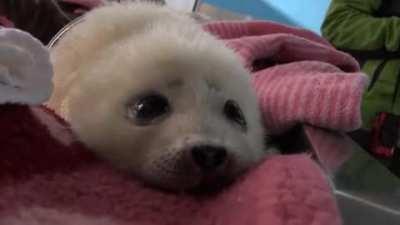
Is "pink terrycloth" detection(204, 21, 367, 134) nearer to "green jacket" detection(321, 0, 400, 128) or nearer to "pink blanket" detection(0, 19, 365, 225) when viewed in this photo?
"pink blanket" detection(0, 19, 365, 225)

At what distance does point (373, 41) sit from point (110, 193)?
1254 millimetres

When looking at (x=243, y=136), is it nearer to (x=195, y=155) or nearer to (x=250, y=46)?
(x=195, y=155)

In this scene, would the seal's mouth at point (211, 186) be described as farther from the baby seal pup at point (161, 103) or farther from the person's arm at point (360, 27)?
the person's arm at point (360, 27)

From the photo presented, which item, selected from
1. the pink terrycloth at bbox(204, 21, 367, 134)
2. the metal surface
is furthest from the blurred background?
the metal surface

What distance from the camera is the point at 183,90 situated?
57cm

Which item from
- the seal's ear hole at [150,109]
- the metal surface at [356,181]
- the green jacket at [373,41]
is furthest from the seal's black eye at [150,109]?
the green jacket at [373,41]

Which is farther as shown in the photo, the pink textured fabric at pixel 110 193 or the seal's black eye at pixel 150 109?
the seal's black eye at pixel 150 109

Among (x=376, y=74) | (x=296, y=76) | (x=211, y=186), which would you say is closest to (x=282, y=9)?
(x=376, y=74)

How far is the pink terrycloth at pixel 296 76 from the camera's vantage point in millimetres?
704

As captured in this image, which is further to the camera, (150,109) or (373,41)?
(373,41)

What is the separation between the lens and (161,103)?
0.57 meters

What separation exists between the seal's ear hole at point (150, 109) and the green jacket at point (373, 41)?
1.07 m

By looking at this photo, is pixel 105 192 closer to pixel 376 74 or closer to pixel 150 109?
pixel 150 109

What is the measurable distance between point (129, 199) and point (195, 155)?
6 centimetres
